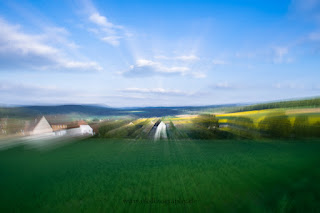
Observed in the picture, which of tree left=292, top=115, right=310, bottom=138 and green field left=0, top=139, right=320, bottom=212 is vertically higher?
tree left=292, top=115, right=310, bottom=138

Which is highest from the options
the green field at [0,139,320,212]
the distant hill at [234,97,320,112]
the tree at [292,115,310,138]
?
the distant hill at [234,97,320,112]

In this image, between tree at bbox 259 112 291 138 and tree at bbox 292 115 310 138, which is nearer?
tree at bbox 259 112 291 138

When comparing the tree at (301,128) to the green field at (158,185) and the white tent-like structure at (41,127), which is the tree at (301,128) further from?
the white tent-like structure at (41,127)

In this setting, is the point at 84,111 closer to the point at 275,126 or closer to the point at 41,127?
the point at 41,127

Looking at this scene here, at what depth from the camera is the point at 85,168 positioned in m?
6.62

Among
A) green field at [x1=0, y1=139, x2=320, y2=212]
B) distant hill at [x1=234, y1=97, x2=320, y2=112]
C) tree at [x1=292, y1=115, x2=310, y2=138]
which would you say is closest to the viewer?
green field at [x1=0, y1=139, x2=320, y2=212]

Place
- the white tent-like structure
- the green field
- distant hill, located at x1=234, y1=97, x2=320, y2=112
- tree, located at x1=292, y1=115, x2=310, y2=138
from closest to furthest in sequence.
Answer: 1. the green field
2. the white tent-like structure
3. distant hill, located at x1=234, y1=97, x2=320, y2=112
4. tree, located at x1=292, y1=115, x2=310, y2=138

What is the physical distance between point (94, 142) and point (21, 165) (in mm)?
5814

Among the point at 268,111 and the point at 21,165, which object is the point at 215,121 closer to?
the point at 268,111

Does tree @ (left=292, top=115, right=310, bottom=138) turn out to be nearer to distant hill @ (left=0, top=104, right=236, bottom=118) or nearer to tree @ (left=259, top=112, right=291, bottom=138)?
tree @ (left=259, top=112, right=291, bottom=138)

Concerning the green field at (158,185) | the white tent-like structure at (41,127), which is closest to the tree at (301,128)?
the green field at (158,185)

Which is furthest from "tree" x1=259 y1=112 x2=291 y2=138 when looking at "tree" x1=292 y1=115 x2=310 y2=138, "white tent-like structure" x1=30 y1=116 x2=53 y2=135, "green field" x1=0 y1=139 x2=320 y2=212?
"white tent-like structure" x1=30 y1=116 x2=53 y2=135

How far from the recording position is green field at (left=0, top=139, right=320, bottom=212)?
3.96m

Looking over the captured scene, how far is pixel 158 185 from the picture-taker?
5.00 metres
